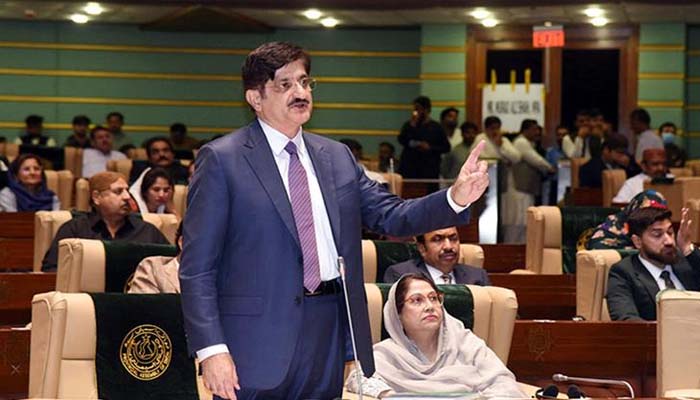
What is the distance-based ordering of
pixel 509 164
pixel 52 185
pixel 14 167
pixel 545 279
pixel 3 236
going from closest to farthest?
1. pixel 545 279
2. pixel 3 236
3. pixel 14 167
4. pixel 52 185
5. pixel 509 164

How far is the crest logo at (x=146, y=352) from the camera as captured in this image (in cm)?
521

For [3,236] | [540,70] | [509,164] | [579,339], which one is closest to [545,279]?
[579,339]

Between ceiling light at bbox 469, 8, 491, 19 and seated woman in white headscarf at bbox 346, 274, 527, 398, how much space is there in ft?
36.3

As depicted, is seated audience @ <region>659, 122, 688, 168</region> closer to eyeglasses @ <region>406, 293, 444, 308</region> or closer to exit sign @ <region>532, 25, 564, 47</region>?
exit sign @ <region>532, 25, 564, 47</region>

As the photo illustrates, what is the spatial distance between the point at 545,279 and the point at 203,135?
1099 centimetres

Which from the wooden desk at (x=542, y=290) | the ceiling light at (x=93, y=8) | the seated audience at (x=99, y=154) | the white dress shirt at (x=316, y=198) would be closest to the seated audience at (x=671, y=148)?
the seated audience at (x=99, y=154)

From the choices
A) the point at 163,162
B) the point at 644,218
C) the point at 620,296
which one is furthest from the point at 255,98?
the point at 163,162

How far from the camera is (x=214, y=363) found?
3.36 meters

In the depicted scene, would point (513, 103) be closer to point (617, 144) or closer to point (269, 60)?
point (617, 144)

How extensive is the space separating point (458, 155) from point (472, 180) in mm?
11454

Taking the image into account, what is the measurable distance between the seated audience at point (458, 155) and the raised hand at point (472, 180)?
36.8 ft

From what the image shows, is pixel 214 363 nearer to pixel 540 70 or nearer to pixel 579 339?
pixel 579 339

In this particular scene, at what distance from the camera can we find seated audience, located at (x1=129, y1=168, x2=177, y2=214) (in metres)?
9.26

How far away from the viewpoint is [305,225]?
11.5 ft
